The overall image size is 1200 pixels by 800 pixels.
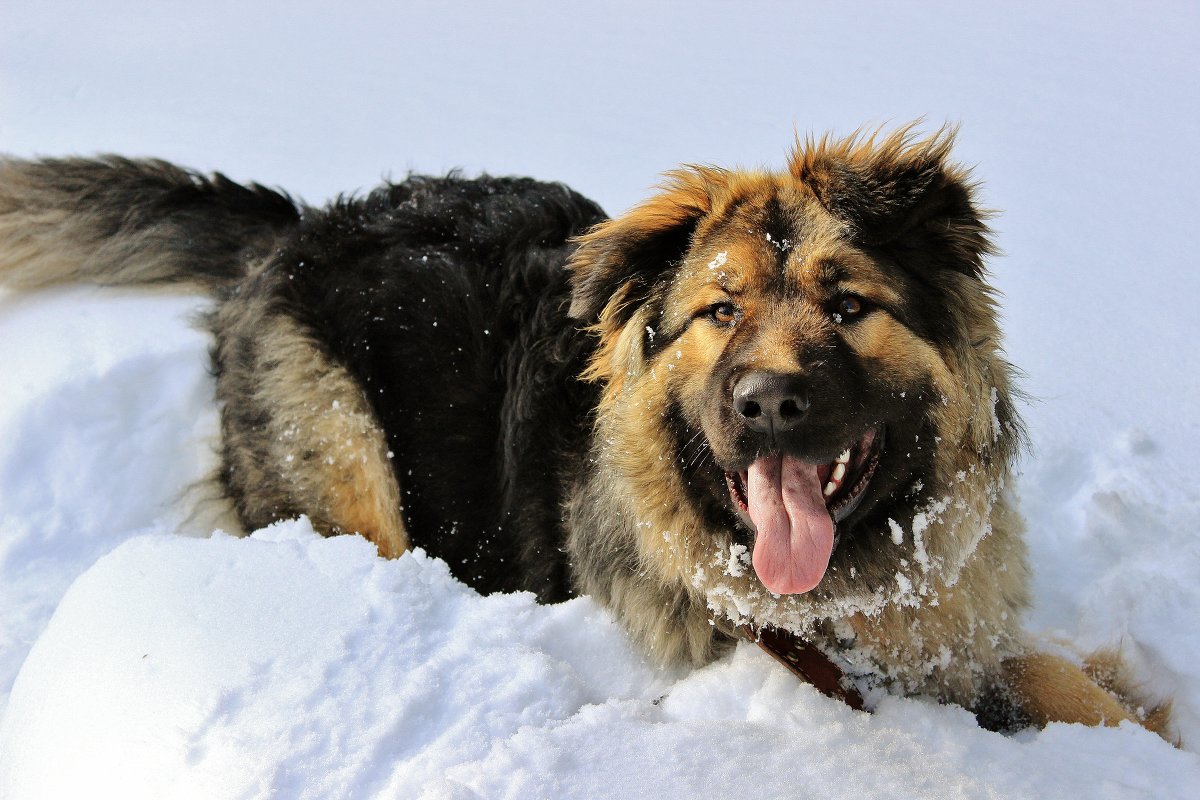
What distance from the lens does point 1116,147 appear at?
5.77 metres

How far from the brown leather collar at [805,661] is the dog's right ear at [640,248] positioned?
1.14m

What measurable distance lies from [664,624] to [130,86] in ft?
21.5

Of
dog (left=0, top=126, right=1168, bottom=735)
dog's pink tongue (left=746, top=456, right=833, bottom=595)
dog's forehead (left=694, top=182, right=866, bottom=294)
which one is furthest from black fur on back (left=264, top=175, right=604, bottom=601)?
dog's pink tongue (left=746, top=456, right=833, bottom=595)

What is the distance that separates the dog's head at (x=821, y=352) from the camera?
2619 mm

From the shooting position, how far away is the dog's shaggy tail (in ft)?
15.0

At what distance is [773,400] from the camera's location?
2449 mm

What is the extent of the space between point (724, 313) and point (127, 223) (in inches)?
129

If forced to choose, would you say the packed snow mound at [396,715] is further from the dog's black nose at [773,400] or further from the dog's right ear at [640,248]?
the dog's right ear at [640,248]

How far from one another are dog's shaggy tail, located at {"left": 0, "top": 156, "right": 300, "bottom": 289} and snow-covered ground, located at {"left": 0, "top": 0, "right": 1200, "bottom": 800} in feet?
0.43

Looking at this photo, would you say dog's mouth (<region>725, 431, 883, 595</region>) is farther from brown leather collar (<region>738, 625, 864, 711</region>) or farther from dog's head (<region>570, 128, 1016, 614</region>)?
brown leather collar (<region>738, 625, 864, 711</region>)

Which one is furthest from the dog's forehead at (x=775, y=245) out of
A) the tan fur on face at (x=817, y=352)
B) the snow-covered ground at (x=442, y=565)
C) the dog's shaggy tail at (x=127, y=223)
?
the dog's shaggy tail at (x=127, y=223)

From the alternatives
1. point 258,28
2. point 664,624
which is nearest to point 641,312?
point 664,624

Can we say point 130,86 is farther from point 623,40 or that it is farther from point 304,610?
point 304,610

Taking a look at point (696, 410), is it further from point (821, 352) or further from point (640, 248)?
point (640, 248)
